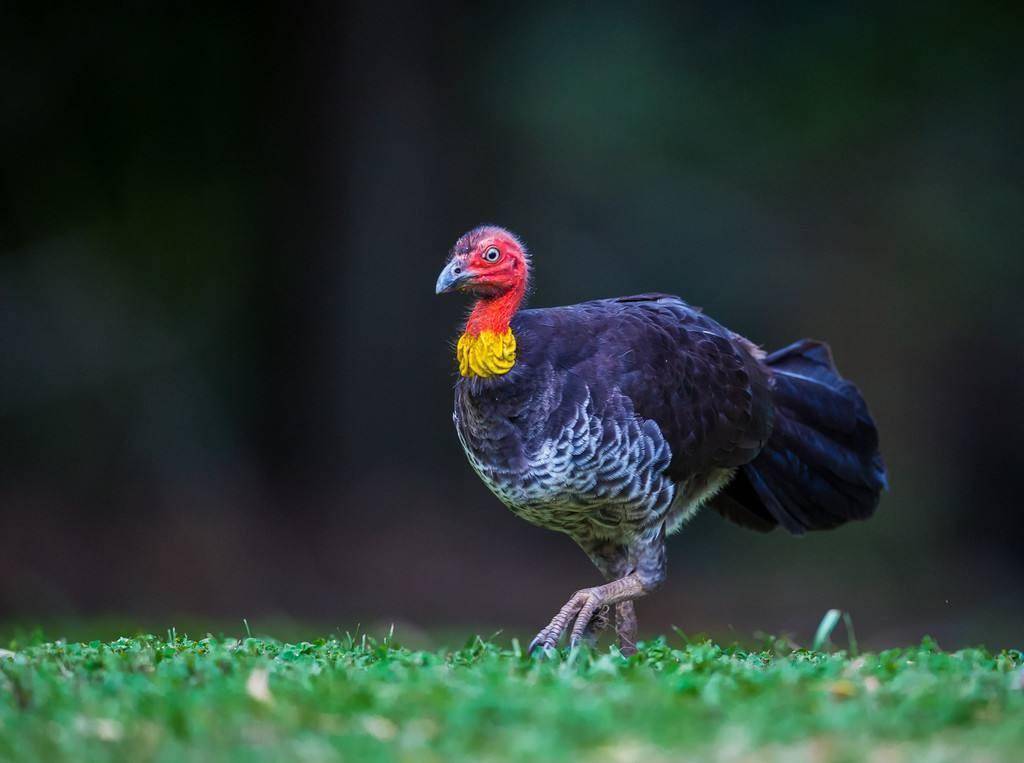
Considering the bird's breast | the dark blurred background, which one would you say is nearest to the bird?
the bird's breast

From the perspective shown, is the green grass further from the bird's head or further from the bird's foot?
the bird's head

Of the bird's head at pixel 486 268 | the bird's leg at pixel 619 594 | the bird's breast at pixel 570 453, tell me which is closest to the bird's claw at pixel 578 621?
the bird's leg at pixel 619 594

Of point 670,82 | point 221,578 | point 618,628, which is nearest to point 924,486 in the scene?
point 670,82

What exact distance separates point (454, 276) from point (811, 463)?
A: 2096mm

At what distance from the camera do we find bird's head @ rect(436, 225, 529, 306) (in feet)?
19.7

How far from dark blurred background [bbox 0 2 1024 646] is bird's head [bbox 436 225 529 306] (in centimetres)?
593

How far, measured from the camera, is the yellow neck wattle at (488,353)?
5.94 m

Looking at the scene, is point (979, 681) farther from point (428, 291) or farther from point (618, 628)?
point (428, 291)

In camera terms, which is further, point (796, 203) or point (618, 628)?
point (796, 203)

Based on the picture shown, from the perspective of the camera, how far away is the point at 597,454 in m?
5.80

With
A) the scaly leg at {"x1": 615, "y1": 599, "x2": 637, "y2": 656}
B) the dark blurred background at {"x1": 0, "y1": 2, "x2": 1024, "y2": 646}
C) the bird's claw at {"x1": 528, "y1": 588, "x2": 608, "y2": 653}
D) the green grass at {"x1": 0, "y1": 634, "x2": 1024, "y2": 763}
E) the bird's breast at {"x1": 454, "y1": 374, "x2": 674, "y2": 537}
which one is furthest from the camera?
the dark blurred background at {"x1": 0, "y1": 2, "x2": 1024, "y2": 646}

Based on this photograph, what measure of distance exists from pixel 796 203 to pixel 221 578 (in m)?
6.32

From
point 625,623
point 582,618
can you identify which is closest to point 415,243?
point 625,623

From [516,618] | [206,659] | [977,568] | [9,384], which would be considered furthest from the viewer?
[977,568]
